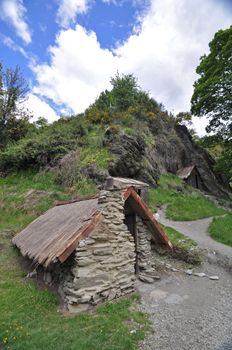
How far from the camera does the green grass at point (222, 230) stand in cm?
1372

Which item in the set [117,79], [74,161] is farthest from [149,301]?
[117,79]

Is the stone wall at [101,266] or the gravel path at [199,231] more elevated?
the stone wall at [101,266]

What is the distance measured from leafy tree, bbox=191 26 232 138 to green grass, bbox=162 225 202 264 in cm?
1115

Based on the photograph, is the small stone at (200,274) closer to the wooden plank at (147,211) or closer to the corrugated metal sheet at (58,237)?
the wooden plank at (147,211)

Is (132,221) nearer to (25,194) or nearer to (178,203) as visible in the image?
(25,194)

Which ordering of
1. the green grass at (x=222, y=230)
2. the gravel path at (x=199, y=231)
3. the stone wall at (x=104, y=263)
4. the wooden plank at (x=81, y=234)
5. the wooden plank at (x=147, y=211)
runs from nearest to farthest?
the wooden plank at (x=81, y=234), the stone wall at (x=104, y=263), the wooden plank at (x=147, y=211), the gravel path at (x=199, y=231), the green grass at (x=222, y=230)

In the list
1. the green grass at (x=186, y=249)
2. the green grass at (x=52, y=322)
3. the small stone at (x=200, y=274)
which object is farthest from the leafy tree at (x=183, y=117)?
the green grass at (x=52, y=322)

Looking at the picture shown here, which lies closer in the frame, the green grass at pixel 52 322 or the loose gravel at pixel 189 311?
the green grass at pixel 52 322

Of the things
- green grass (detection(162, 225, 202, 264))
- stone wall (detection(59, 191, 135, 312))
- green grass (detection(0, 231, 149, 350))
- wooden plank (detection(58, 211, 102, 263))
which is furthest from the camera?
green grass (detection(162, 225, 202, 264))

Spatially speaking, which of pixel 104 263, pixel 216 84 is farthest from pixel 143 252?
pixel 216 84

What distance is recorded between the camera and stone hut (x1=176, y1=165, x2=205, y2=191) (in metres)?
29.2

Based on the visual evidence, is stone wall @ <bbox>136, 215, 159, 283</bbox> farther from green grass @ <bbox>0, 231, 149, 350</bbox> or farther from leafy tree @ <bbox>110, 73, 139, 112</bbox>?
leafy tree @ <bbox>110, 73, 139, 112</bbox>

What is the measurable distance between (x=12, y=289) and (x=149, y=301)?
13.8 ft

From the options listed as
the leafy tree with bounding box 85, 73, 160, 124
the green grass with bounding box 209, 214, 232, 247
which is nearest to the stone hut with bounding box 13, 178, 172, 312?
the green grass with bounding box 209, 214, 232, 247
